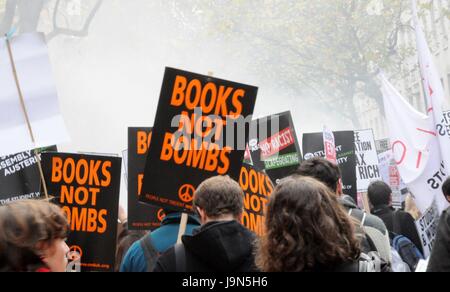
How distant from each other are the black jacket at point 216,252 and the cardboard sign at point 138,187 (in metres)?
2.19

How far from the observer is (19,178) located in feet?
19.7

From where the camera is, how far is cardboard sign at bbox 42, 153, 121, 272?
499cm

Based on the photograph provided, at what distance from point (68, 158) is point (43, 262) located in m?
2.69

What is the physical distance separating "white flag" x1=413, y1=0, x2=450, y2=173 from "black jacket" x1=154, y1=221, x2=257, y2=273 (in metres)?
3.25

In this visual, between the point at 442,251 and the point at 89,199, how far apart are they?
8.97 ft

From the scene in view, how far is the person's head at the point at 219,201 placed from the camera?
348cm

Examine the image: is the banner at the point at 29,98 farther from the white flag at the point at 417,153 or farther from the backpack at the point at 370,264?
the white flag at the point at 417,153

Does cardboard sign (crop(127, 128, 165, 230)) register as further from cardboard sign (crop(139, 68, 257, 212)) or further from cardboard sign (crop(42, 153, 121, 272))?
cardboard sign (crop(139, 68, 257, 212))

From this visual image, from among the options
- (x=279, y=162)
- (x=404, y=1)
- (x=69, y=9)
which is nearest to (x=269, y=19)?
(x=404, y=1)

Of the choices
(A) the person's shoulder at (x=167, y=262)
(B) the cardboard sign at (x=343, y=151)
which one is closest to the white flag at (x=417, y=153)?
(B) the cardboard sign at (x=343, y=151)

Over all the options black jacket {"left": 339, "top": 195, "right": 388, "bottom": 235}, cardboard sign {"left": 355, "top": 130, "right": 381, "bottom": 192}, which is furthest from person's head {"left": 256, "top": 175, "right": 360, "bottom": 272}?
cardboard sign {"left": 355, "top": 130, "right": 381, "bottom": 192}

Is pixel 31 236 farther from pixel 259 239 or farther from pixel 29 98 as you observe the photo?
pixel 29 98
